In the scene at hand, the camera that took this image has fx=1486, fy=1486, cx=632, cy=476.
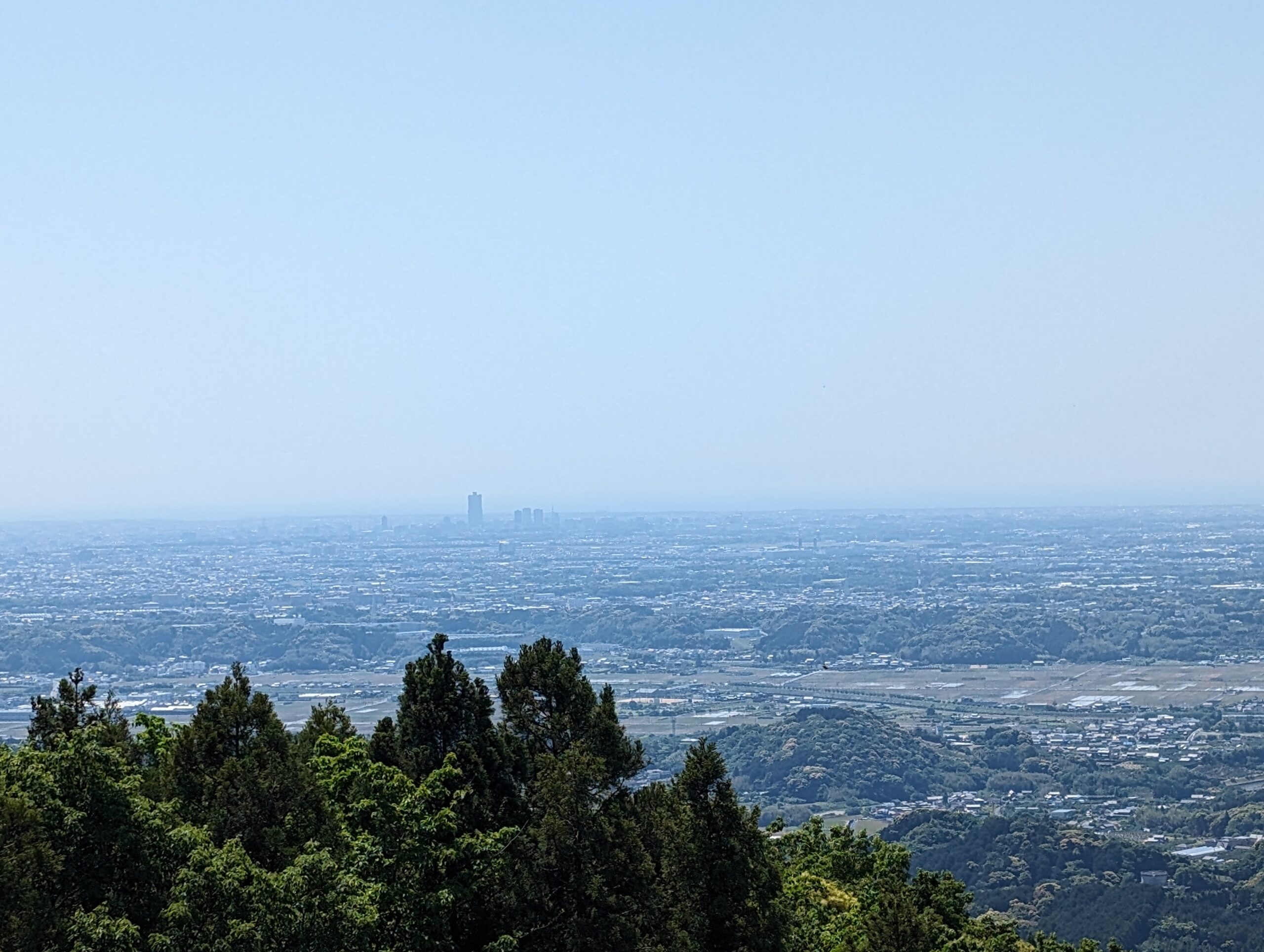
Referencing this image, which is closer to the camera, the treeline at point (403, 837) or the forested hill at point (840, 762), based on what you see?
the treeline at point (403, 837)

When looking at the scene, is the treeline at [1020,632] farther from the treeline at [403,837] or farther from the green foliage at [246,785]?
the green foliage at [246,785]

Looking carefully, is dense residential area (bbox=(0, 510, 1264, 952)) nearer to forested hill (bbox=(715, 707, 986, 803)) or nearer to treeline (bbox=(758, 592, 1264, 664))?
forested hill (bbox=(715, 707, 986, 803))

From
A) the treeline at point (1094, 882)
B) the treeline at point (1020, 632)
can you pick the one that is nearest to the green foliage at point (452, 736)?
the treeline at point (1094, 882)

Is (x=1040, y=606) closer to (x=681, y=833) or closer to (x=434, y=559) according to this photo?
(x=434, y=559)

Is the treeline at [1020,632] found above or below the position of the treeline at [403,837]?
below

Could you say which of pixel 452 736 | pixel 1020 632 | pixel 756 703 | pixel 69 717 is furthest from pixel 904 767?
pixel 69 717

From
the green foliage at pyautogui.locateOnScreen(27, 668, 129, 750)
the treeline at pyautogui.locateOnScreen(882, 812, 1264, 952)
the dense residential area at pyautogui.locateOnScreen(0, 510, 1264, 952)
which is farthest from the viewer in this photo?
the treeline at pyautogui.locateOnScreen(882, 812, 1264, 952)

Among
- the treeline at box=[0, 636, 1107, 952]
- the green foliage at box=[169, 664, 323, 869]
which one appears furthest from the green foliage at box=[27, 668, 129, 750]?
the green foliage at box=[169, 664, 323, 869]

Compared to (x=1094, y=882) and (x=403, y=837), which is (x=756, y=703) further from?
(x=403, y=837)

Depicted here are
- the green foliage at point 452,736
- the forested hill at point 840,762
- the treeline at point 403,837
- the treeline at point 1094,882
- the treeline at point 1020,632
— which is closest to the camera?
the treeline at point 403,837
